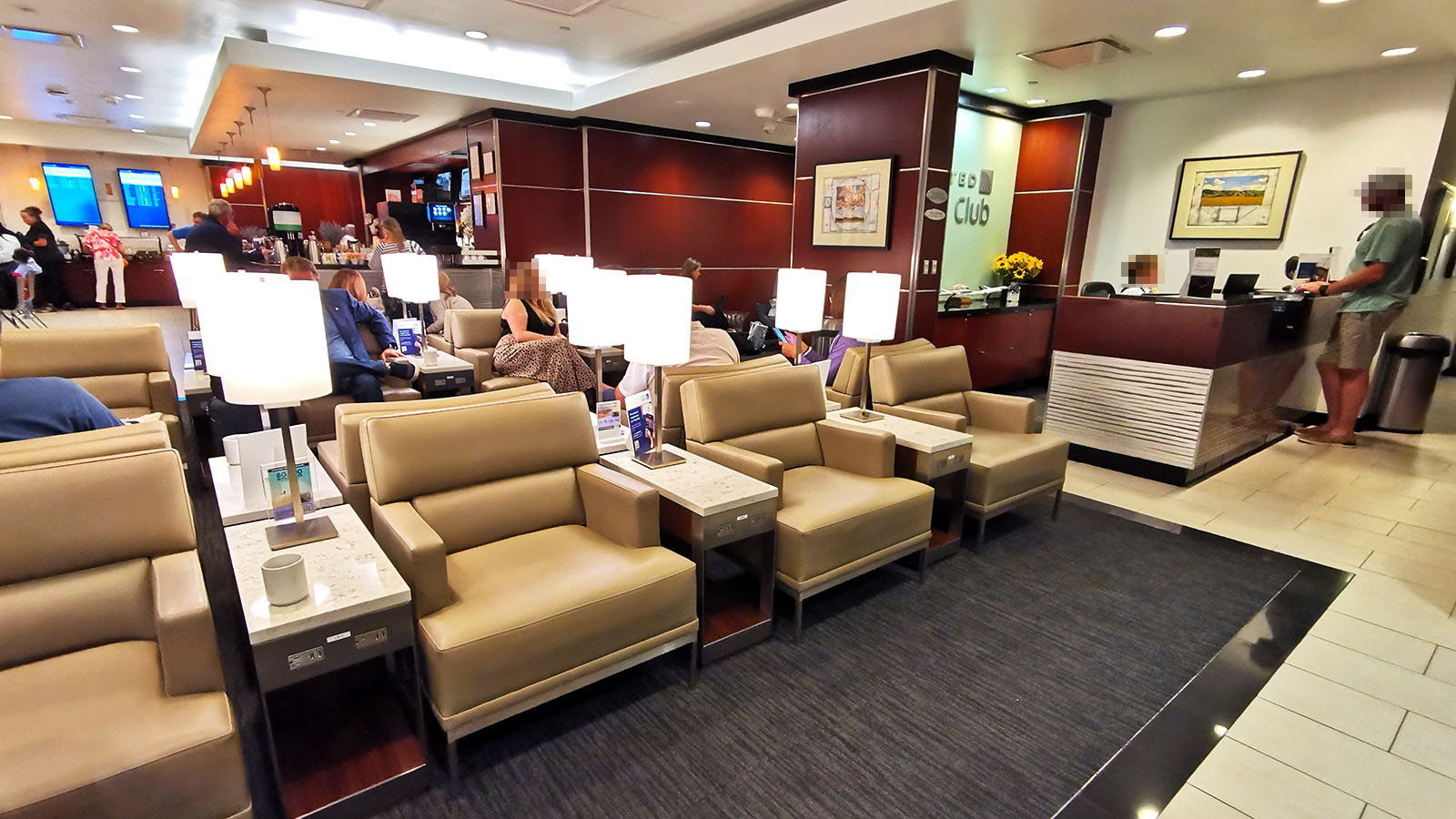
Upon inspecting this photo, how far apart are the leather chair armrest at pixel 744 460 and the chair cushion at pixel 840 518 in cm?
15

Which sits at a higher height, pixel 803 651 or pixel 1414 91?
pixel 1414 91

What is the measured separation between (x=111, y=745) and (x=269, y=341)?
961 mm

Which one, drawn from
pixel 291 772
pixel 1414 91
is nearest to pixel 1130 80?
pixel 1414 91

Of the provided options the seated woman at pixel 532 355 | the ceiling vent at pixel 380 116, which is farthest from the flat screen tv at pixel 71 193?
the seated woman at pixel 532 355

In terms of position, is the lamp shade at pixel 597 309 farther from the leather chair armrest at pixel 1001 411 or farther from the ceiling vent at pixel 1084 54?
the ceiling vent at pixel 1084 54

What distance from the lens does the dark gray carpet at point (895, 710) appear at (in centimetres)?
186

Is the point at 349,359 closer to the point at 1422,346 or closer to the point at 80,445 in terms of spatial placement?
the point at 80,445

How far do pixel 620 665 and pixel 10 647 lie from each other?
149 cm

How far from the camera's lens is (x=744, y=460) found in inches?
106

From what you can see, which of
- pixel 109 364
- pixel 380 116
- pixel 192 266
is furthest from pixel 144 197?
pixel 109 364

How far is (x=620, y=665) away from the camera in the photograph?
2078mm

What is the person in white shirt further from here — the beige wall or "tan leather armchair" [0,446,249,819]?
the beige wall

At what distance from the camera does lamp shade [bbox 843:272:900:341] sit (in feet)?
10.8

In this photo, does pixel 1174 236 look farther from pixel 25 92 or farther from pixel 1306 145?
pixel 25 92
